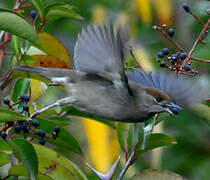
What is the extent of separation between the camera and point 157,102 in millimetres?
3230

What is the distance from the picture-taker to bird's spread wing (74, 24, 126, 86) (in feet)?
9.67

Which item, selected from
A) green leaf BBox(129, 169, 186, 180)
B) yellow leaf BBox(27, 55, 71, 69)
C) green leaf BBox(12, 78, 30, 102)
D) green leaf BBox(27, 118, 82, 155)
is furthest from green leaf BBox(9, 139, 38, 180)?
yellow leaf BBox(27, 55, 71, 69)

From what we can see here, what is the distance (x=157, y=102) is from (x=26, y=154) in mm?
920

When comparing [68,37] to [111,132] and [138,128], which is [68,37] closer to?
[111,132]

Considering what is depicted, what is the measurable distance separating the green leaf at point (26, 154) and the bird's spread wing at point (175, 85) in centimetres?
94

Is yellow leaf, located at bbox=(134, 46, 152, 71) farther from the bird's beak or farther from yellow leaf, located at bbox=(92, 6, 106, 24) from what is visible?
the bird's beak

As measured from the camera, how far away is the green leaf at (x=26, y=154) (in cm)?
259

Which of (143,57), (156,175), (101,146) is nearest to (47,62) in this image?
(156,175)

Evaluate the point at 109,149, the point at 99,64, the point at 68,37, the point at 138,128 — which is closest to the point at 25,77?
the point at 99,64

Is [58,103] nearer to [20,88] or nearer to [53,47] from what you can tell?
[20,88]

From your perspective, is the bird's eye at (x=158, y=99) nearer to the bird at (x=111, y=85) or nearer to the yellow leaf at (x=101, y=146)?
the bird at (x=111, y=85)

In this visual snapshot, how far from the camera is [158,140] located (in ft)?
9.63

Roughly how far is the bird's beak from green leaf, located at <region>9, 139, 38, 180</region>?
2.71ft

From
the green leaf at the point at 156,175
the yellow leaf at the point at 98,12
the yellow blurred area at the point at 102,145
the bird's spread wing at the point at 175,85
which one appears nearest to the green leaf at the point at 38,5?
the bird's spread wing at the point at 175,85
